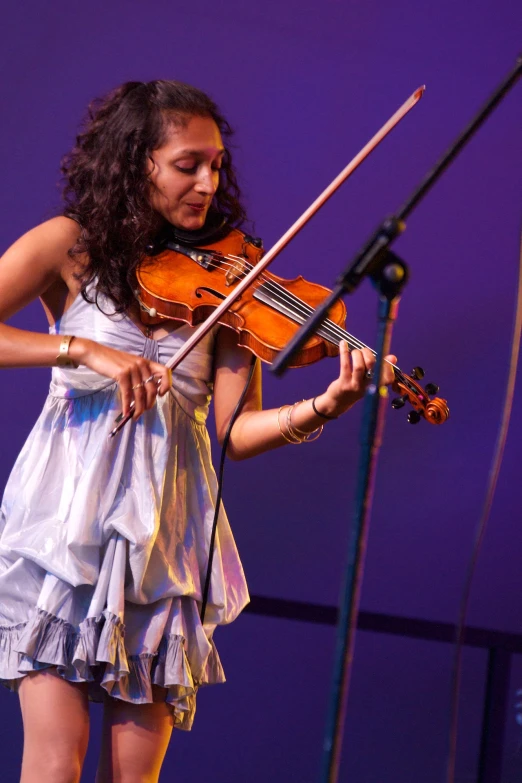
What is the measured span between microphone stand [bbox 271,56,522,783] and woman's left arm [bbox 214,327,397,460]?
333 mm

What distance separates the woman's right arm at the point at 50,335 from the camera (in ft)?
4.30

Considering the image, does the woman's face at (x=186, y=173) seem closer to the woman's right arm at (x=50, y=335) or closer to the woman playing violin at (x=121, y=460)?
the woman playing violin at (x=121, y=460)

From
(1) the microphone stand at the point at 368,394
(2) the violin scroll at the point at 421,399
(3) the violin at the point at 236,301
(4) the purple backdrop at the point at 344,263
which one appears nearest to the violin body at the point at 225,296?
(3) the violin at the point at 236,301

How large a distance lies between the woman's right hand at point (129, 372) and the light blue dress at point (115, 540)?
0.31ft

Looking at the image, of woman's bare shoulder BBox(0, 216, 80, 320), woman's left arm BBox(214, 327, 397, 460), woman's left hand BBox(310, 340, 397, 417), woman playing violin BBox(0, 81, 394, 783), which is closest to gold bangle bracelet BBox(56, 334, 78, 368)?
woman playing violin BBox(0, 81, 394, 783)

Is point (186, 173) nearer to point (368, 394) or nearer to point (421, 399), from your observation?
point (421, 399)

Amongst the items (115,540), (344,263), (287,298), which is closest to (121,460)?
(115,540)

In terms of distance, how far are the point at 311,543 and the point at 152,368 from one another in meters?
1.04

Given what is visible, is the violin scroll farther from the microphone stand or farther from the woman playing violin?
the microphone stand

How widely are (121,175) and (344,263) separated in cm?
82

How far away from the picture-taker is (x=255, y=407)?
1562 millimetres

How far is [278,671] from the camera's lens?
227 cm

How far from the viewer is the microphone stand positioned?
2.98 ft

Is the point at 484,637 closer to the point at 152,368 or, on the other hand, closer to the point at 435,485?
the point at 435,485
